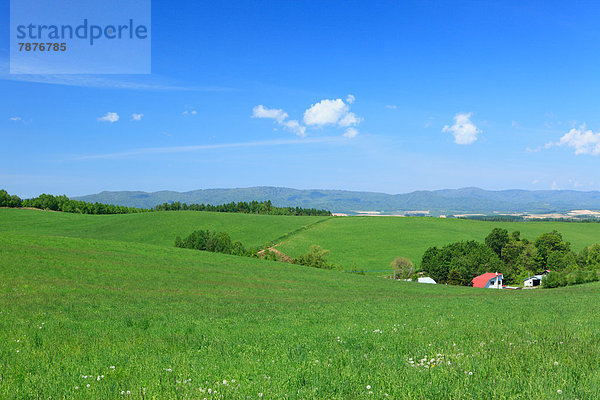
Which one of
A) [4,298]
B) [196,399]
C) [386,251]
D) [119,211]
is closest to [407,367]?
[196,399]

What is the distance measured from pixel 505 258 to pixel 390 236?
34.3m

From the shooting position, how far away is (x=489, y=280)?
3629 inches

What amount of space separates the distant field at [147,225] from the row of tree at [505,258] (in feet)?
168

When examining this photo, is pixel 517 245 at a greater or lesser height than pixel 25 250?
lesser

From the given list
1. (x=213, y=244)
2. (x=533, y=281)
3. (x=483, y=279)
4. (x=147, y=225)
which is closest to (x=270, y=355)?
(x=213, y=244)

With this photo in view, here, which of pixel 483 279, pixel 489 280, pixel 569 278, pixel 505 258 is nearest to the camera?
pixel 569 278

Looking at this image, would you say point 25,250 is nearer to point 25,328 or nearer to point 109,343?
point 25,328

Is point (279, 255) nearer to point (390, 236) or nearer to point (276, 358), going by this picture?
point (390, 236)

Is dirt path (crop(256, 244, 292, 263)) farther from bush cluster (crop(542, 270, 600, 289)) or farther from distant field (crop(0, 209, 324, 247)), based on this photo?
bush cluster (crop(542, 270, 600, 289))

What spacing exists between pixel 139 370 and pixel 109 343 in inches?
158

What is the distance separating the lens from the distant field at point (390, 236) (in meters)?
106

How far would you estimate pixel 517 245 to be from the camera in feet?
348

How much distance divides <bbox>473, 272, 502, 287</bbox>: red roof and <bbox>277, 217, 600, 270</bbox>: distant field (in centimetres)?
1491

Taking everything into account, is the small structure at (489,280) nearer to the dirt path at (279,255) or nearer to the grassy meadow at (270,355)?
the dirt path at (279,255)
